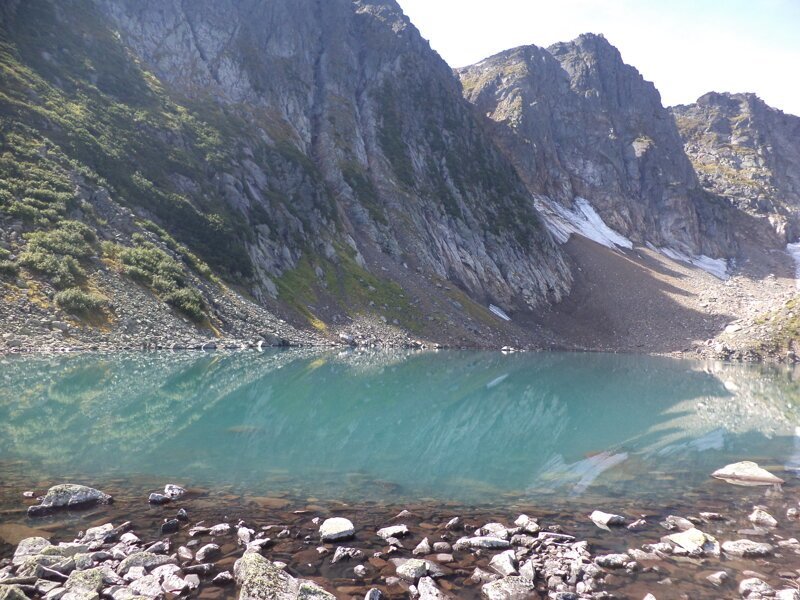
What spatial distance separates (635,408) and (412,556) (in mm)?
30148

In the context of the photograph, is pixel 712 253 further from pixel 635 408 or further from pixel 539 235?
pixel 635 408

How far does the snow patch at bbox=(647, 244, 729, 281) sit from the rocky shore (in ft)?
499

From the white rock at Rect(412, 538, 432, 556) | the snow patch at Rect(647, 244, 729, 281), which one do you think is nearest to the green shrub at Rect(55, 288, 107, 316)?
the white rock at Rect(412, 538, 432, 556)

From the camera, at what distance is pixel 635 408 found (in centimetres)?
3638


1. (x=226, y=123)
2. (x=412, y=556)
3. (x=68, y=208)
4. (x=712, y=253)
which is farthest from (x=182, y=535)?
(x=712, y=253)

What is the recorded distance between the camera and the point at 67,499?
39.8 feet

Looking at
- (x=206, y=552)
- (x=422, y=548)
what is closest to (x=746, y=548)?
(x=422, y=548)

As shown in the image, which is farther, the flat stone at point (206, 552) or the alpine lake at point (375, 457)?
the alpine lake at point (375, 457)

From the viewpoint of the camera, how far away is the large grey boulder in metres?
8.63

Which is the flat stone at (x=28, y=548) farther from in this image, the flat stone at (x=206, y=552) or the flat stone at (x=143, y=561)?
the flat stone at (x=206, y=552)

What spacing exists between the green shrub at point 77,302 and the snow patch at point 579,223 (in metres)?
105

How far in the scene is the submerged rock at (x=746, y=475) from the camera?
18.0m

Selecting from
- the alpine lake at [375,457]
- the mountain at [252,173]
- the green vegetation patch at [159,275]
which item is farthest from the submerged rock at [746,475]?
the green vegetation patch at [159,275]

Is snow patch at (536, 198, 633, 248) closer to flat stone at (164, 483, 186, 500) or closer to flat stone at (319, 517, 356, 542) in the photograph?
flat stone at (164, 483, 186, 500)
